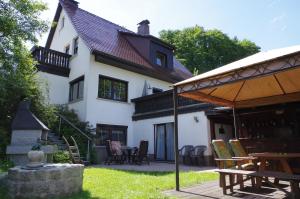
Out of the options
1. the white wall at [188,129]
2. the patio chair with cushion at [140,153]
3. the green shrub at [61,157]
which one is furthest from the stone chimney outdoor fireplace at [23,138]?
the white wall at [188,129]

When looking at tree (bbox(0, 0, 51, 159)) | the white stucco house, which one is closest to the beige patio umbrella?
the white stucco house

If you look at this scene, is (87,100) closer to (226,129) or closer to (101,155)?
(101,155)

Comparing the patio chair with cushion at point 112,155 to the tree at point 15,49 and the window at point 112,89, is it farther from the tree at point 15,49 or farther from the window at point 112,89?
the tree at point 15,49

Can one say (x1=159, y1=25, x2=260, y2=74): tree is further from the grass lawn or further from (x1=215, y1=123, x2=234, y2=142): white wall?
the grass lawn

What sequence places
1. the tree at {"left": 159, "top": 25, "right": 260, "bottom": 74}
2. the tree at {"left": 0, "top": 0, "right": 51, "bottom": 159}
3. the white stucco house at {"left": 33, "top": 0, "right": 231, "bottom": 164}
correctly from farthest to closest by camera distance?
the tree at {"left": 159, "top": 25, "right": 260, "bottom": 74}, the white stucco house at {"left": 33, "top": 0, "right": 231, "bottom": 164}, the tree at {"left": 0, "top": 0, "right": 51, "bottom": 159}

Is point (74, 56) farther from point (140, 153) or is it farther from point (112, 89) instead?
point (140, 153)

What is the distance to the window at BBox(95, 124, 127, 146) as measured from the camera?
14.1m

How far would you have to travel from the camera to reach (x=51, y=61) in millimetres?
15422

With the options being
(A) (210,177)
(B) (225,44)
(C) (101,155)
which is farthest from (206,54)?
(A) (210,177)

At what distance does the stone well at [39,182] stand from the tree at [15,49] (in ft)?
14.8

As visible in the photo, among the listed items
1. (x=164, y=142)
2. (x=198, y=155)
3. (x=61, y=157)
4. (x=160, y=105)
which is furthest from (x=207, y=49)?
(x=61, y=157)

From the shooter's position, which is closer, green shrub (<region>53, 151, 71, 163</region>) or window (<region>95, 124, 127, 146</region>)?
green shrub (<region>53, 151, 71, 163</region>)

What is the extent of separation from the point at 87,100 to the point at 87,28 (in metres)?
5.41

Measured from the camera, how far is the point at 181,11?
13773 millimetres
